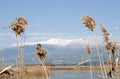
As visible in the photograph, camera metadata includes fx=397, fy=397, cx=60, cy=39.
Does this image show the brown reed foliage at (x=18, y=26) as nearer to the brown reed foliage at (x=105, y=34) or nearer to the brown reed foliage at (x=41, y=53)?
the brown reed foliage at (x=41, y=53)

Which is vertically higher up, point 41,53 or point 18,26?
point 18,26

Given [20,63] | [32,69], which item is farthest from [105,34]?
[32,69]

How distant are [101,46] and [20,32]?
1518 mm

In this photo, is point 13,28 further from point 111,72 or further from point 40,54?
point 111,72

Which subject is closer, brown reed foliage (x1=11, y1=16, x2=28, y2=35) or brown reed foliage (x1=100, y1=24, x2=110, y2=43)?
brown reed foliage (x1=100, y1=24, x2=110, y2=43)

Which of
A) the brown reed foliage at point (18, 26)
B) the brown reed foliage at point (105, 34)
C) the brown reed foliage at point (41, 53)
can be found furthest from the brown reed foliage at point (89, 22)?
the brown reed foliage at point (18, 26)

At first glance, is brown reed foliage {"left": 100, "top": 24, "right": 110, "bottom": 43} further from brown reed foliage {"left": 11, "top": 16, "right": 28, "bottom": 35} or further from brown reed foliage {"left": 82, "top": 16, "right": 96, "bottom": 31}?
brown reed foliage {"left": 11, "top": 16, "right": 28, "bottom": 35}

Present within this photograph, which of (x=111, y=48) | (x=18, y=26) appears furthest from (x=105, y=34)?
(x=18, y=26)

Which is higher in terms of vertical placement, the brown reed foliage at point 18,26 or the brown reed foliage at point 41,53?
the brown reed foliage at point 18,26

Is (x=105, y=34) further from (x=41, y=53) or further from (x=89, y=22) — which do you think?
(x=41, y=53)

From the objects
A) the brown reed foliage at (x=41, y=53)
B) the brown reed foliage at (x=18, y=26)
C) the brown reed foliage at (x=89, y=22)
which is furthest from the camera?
the brown reed foliage at (x=18, y=26)

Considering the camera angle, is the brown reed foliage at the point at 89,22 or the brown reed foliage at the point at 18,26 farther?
the brown reed foliage at the point at 18,26

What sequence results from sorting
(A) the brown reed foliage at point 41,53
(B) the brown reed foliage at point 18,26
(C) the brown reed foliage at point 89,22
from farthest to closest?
(B) the brown reed foliage at point 18,26 < (C) the brown reed foliage at point 89,22 < (A) the brown reed foliage at point 41,53

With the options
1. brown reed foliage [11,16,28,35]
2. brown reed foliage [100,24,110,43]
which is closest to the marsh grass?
brown reed foliage [100,24,110,43]
